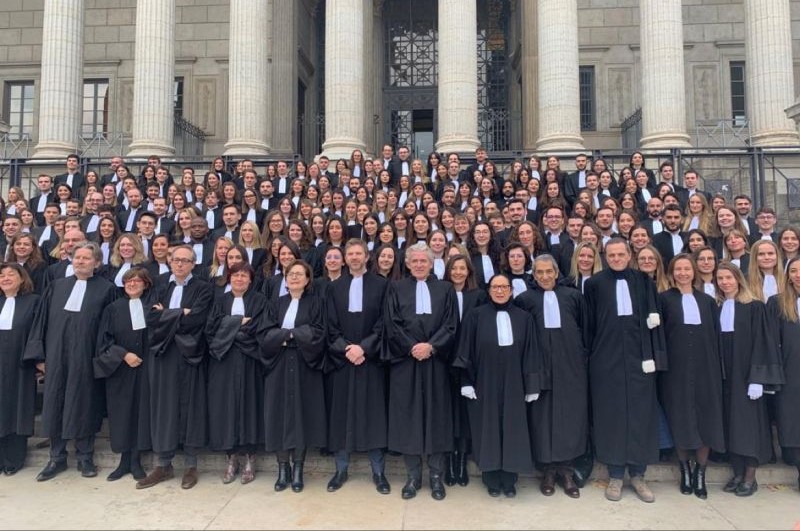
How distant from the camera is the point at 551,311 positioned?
6.25 m

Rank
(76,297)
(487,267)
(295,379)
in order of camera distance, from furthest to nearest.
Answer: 1. (487,267)
2. (76,297)
3. (295,379)

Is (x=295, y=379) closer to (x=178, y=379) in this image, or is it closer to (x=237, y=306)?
(x=237, y=306)

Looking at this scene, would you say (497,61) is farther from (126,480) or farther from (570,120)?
(126,480)

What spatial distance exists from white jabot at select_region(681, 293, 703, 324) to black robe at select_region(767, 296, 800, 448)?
0.73 m

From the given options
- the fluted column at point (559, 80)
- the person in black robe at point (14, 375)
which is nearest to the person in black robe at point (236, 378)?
the person in black robe at point (14, 375)

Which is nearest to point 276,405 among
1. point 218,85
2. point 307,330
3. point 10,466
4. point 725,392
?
point 307,330

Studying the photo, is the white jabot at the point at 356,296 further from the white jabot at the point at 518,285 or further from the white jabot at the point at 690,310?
the white jabot at the point at 690,310

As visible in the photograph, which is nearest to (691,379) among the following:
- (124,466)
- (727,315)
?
(727,315)

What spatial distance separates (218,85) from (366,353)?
2027cm

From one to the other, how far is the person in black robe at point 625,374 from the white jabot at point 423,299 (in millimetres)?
1724

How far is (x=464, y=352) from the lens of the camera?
614 cm

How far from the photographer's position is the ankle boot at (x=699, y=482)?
6004 mm

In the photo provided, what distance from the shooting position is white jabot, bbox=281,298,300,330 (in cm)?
641

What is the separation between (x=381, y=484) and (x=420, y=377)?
1.13 m
